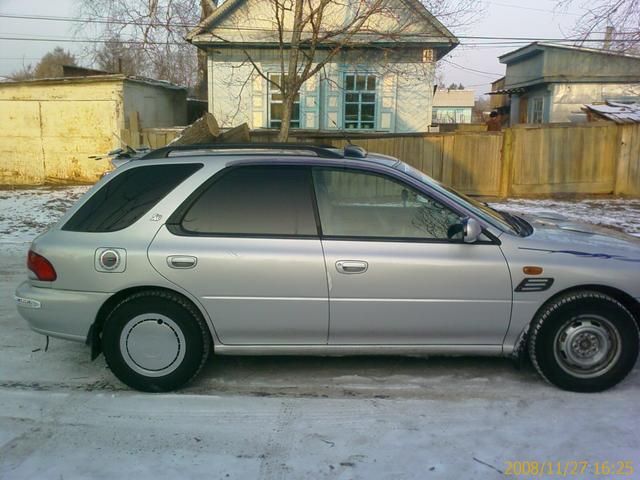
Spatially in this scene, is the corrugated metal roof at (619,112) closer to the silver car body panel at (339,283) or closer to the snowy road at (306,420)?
the snowy road at (306,420)

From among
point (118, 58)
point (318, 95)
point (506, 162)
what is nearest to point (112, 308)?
point (506, 162)

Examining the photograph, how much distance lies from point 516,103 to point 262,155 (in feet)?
83.5

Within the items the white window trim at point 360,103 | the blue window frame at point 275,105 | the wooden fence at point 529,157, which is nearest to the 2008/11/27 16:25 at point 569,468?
the wooden fence at point 529,157

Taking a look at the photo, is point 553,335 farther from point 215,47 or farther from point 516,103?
point 516,103

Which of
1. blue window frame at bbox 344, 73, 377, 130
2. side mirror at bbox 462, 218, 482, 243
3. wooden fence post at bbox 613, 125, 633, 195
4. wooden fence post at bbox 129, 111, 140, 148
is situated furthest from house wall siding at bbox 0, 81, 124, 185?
side mirror at bbox 462, 218, 482, 243

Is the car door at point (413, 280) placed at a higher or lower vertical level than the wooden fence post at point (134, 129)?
lower

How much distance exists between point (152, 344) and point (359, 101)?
47.7ft

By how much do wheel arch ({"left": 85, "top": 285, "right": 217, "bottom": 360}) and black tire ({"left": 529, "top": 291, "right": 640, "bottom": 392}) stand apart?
7.29 feet

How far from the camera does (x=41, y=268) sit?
3.92 metres

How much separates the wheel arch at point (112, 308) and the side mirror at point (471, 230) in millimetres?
1793

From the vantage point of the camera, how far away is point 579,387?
3840mm

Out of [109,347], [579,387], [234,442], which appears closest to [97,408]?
[109,347]

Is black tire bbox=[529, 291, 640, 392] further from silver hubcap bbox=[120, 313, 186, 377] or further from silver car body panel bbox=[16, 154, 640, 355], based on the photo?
silver hubcap bbox=[120, 313, 186, 377]

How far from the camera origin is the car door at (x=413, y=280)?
3.74 m
